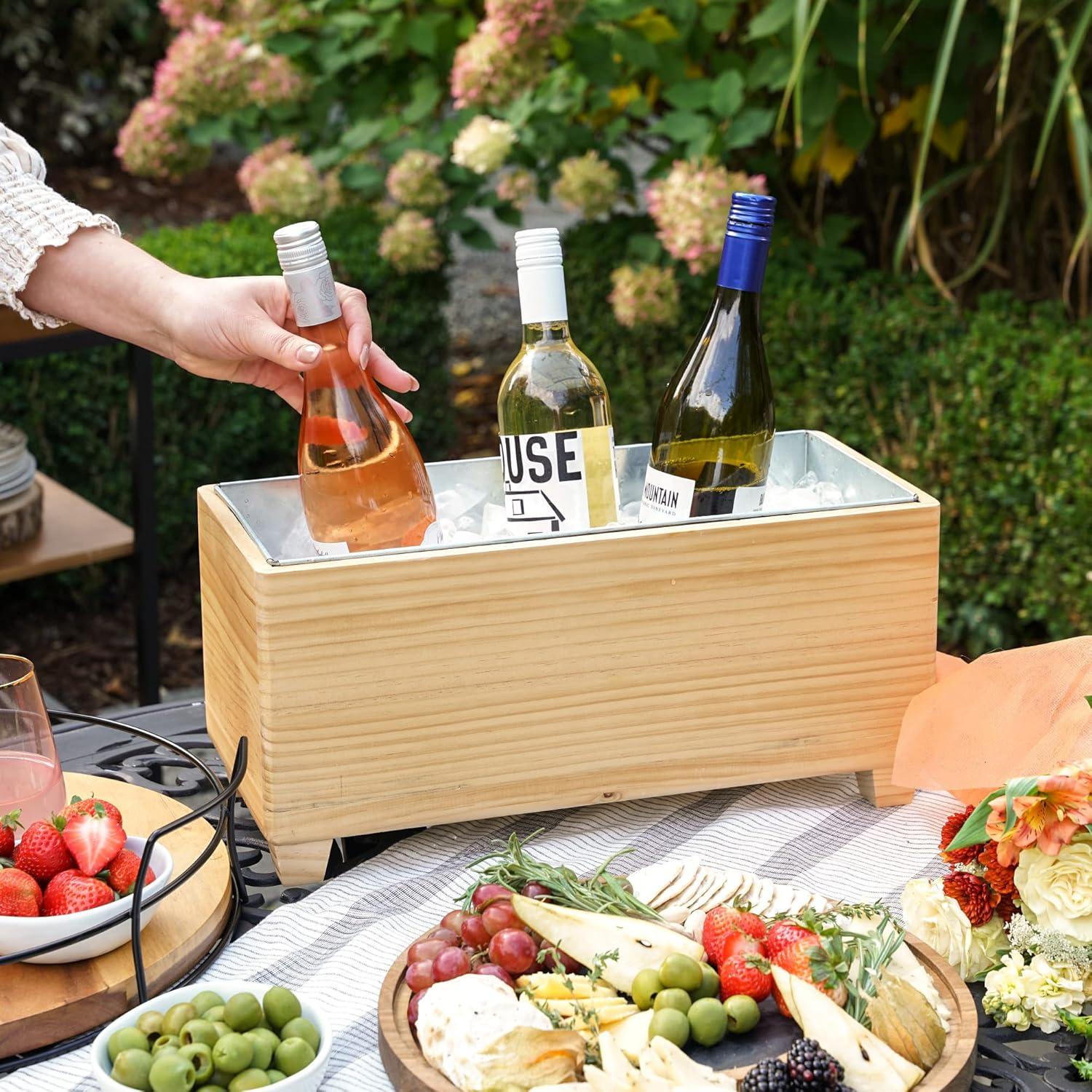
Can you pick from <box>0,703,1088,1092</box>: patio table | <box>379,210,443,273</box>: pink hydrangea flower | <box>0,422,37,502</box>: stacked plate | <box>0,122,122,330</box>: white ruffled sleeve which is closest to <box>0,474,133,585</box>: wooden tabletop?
<box>0,422,37,502</box>: stacked plate

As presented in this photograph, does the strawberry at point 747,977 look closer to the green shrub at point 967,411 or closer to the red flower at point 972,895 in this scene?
the red flower at point 972,895

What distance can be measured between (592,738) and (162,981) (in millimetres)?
343

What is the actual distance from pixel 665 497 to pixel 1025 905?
40 centimetres

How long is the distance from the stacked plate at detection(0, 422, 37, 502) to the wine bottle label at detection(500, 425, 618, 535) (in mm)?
1293

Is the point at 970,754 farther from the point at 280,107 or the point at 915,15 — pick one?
the point at 280,107

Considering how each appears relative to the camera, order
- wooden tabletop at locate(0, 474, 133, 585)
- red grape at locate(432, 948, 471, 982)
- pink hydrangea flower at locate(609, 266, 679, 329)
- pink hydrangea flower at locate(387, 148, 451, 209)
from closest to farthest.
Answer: red grape at locate(432, 948, 471, 982)
wooden tabletop at locate(0, 474, 133, 585)
pink hydrangea flower at locate(609, 266, 679, 329)
pink hydrangea flower at locate(387, 148, 451, 209)

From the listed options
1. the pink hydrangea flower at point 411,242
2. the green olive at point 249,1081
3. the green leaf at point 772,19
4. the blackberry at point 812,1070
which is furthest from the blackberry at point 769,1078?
the pink hydrangea flower at point 411,242

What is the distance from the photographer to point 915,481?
258cm

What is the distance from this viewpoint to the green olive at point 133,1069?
705 mm

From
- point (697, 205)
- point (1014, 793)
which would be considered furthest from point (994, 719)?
point (697, 205)

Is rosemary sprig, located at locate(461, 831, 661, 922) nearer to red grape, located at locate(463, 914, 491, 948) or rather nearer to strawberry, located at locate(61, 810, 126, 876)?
red grape, located at locate(463, 914, 491, 948)

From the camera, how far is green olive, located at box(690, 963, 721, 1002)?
0.77m

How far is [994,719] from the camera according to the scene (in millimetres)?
1042

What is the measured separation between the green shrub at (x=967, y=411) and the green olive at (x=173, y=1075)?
190cm
